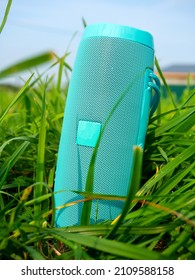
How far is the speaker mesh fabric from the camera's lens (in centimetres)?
73

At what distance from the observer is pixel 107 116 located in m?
0.73

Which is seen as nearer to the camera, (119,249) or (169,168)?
(119,249)

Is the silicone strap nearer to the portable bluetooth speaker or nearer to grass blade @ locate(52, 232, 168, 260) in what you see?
the portable bluetooth speaker

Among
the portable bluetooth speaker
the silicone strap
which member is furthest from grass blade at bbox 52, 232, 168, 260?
the silicone strap

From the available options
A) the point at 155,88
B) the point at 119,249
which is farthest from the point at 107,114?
the point at 119,249

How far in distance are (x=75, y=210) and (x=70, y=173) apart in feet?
0.22

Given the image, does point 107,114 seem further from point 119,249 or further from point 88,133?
point 119,249

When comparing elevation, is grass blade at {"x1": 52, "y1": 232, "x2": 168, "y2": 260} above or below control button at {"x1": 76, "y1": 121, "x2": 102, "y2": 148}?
below

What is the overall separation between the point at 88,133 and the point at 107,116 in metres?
0.05

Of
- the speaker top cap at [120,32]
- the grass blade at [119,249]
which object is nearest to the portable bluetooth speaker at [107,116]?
the speaker top cap at [120,32]

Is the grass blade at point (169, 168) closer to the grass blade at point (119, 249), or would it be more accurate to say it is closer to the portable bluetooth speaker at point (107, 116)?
the portable bluetooth speaker at point (107, 116)

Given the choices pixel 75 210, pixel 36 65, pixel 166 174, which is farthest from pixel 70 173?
pixel 36 65
